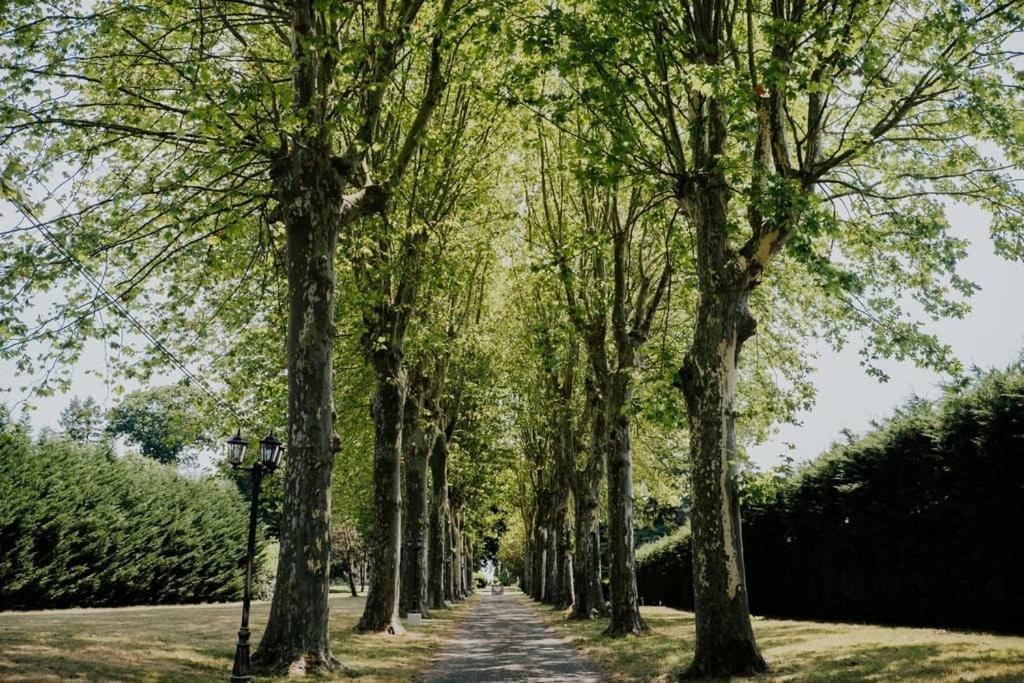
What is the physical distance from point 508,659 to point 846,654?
591cm

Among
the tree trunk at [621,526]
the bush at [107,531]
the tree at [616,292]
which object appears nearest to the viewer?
the tree trunk at [621,526]

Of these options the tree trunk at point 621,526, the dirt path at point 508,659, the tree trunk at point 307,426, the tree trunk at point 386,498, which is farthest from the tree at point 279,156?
the tree trunk at point 621,526

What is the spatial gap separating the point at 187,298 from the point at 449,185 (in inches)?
270

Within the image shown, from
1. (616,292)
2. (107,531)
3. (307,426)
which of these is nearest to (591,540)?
(616,292)

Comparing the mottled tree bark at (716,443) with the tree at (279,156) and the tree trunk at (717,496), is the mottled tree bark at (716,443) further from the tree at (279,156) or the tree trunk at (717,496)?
the tree at (279,156)

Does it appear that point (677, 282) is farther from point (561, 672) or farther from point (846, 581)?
point (561, 672)

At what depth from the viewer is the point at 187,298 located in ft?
47.0

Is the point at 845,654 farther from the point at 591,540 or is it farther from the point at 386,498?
the point at 591,540

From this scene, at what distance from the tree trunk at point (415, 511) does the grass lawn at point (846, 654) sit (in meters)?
7.54

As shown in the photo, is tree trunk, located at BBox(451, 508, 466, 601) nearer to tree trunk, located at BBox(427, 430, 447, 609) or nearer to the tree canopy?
tree trunk, located at BBox(427, 430, 447, 609)

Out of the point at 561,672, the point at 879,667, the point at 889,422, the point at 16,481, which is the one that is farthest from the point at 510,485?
the point at 879,667

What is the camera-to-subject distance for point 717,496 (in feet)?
34.2

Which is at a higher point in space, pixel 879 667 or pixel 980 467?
pixel 980 467

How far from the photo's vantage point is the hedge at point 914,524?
12.7 meters
